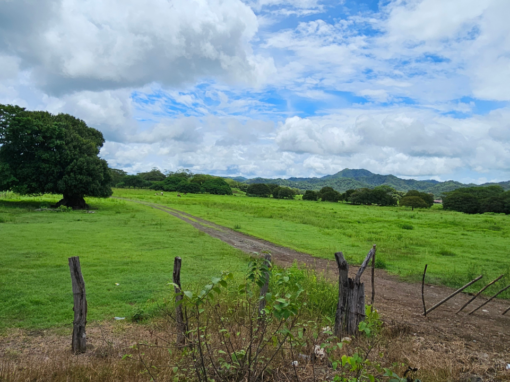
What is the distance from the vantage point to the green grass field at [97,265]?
30.3ft

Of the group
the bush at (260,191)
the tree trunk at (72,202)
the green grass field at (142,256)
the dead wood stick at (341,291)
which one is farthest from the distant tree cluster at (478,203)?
the dead wood stick at (341,291)

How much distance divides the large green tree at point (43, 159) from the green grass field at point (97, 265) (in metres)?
10.3

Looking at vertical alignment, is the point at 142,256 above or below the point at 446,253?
below

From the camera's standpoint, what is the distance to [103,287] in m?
11.2

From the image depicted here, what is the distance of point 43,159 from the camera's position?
35.8m

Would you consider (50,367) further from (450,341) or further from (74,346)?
(450,341)

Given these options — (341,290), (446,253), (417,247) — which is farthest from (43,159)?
(446,253)

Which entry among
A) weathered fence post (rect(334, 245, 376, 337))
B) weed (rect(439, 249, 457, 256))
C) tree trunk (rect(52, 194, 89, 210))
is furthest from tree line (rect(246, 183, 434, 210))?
weathered fence post (rect(334, 245, 376, 337))

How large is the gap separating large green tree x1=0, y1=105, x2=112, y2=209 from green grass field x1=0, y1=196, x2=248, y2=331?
10.3 m

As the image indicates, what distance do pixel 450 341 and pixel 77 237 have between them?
64.9ft

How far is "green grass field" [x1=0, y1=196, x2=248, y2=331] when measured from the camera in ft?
30.3

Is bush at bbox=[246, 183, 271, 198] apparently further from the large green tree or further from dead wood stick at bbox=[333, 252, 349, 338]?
dead wood stick at bbox=[333, 252, 349, 338]

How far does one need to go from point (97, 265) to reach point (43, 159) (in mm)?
27963

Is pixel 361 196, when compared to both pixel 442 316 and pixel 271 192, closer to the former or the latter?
pixel 271 192
